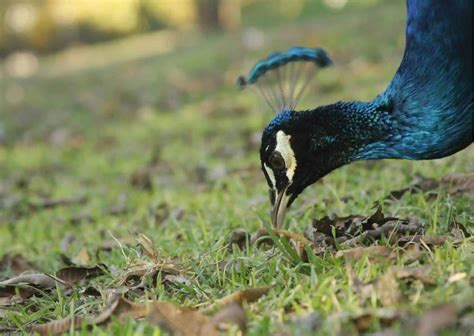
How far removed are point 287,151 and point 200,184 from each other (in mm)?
1838

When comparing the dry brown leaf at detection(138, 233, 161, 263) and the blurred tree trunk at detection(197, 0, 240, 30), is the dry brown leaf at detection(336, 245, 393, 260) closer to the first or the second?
the dry brown leaf at detection(138, 233, 161, 263)

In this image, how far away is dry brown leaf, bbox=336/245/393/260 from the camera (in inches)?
93.7

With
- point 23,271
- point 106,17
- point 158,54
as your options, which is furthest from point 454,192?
point 106,17

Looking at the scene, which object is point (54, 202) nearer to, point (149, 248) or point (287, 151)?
point (149, 248)

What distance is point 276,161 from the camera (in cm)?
272

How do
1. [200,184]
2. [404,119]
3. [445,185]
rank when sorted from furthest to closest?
[200,184] < [445,185] < [404,119]

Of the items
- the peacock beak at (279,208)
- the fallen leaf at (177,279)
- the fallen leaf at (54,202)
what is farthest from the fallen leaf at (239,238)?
the fallen leaf at (54,202)

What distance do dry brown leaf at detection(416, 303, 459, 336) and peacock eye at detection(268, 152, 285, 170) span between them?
986 millimetres

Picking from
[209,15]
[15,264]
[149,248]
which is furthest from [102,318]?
[209,15]

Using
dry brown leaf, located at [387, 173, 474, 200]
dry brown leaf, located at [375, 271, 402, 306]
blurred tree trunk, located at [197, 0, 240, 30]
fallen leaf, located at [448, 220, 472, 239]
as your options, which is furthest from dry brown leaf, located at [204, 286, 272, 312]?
blurred tree trunk, located at [197, 0, 240, 30]

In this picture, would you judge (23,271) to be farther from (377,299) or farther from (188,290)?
(377,299)

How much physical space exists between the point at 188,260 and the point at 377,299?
2.88 feet

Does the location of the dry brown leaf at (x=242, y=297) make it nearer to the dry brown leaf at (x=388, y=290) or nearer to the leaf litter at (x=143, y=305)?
the leaf litter at (x=143, y=305)

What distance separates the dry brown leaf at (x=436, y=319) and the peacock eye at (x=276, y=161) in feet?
3.24
